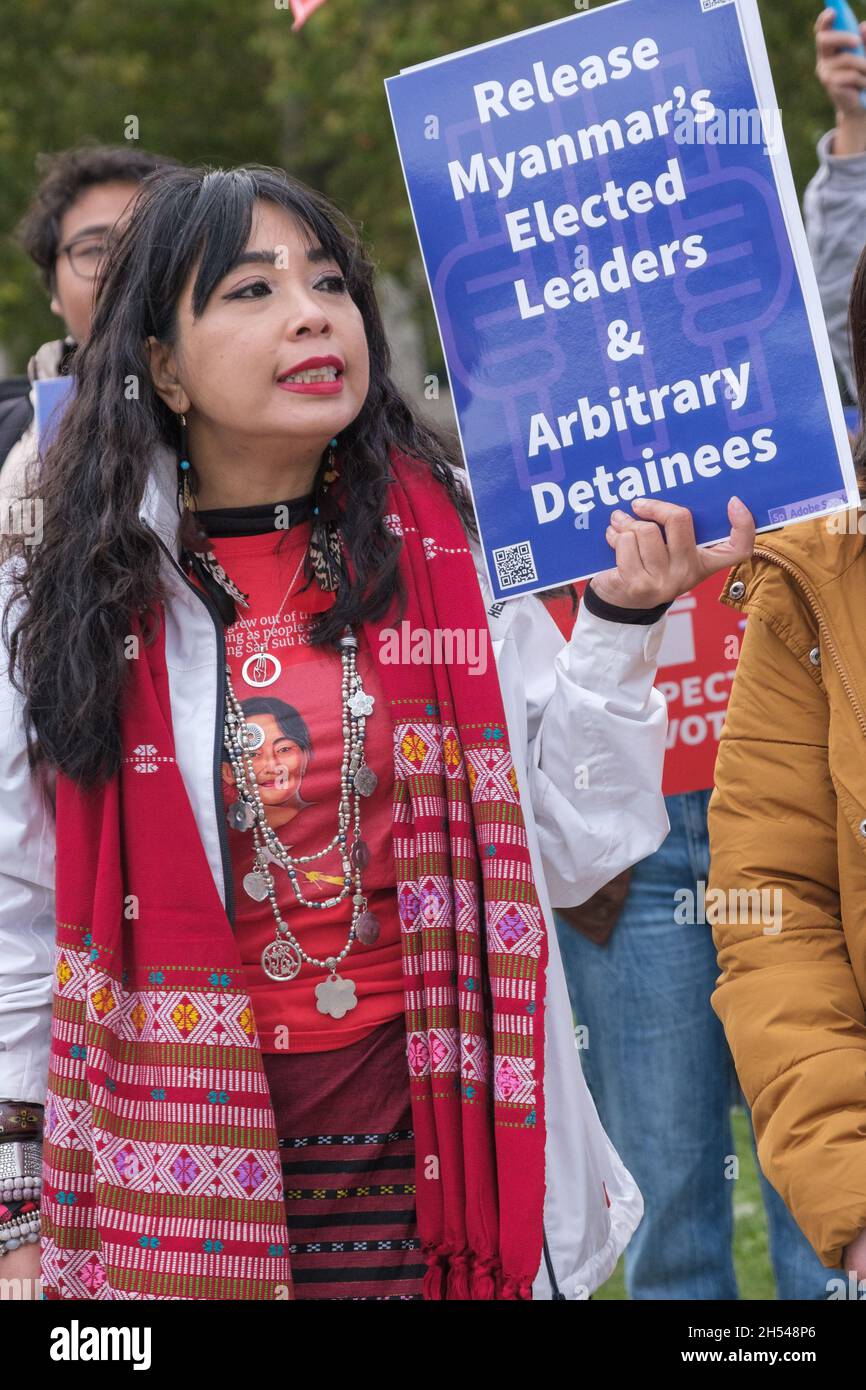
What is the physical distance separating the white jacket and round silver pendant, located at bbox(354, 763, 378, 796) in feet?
0.63

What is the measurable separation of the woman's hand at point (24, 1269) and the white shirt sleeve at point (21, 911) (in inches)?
8.2

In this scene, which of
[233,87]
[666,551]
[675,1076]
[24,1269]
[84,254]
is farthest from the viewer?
[233,87]

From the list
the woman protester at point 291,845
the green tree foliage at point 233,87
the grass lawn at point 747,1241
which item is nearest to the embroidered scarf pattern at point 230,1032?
the woman protester at point 291,845

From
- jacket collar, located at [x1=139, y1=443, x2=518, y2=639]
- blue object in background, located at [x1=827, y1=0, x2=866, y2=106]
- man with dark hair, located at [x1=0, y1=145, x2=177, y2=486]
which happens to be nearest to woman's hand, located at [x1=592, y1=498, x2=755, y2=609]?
jacket collar, located at [x1=139, y1=443, x2=518, y2=639]

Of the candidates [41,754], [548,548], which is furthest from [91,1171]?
[548,548]

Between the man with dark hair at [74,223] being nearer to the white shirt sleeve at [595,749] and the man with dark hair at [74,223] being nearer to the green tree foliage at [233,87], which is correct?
the white shirt sleeve at [595,749]

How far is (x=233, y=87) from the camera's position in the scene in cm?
1280

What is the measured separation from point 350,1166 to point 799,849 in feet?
2.46

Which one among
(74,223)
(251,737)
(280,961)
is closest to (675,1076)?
→ (280,961)

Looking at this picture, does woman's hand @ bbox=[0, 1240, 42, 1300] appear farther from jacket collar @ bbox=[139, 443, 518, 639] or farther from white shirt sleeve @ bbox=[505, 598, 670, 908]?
jacket collar @ bbox=[139, 443, 518, 639]

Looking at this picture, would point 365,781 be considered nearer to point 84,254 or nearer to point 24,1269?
point 24,1269

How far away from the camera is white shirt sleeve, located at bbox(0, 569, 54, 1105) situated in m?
2.58

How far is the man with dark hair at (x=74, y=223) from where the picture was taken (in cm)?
429
